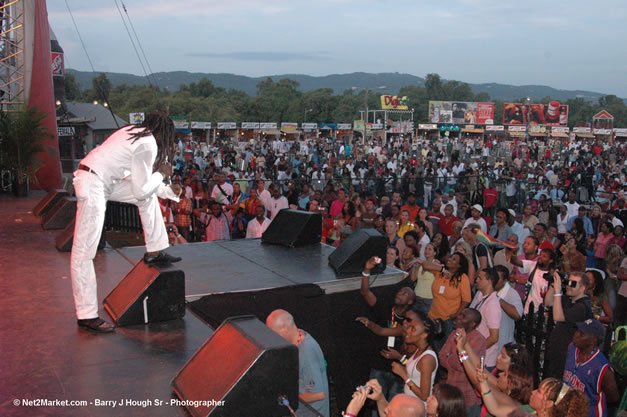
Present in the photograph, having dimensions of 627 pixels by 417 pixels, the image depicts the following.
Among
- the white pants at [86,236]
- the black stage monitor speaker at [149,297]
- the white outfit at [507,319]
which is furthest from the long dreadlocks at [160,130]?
the white outfit at [507,319]

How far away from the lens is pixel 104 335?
14.0ft

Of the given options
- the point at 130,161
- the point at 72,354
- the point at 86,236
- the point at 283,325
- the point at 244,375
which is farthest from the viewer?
the point at 130,161

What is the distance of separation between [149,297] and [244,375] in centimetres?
189

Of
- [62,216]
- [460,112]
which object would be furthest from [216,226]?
[460,112]

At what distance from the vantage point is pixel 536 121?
229 feet

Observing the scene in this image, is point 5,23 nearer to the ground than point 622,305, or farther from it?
farther from it

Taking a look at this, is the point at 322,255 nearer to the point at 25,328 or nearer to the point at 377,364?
the point at 377,364

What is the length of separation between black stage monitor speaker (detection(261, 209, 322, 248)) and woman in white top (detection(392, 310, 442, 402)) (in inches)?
133

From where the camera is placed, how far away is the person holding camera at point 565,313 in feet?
17.3

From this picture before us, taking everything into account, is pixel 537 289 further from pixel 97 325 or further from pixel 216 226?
pixel 216 226

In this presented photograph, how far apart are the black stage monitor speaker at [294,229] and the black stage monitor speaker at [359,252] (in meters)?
1.39

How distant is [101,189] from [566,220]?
9.74 m

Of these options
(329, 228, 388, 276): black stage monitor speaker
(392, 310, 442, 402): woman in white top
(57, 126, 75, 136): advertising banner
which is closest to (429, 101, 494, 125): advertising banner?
(57, 126, 75, 136): advertising banner

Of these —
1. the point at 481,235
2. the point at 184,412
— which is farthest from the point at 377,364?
the point at 184,412
